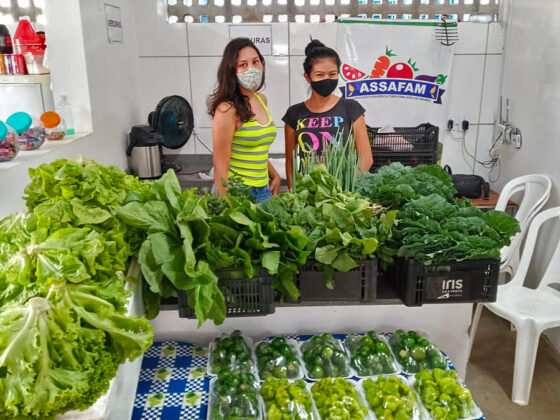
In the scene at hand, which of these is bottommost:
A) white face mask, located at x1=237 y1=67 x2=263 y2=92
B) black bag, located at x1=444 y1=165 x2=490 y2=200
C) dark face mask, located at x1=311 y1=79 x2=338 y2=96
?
black bag, located at x1=444 y1=165 x2=490 y2=200

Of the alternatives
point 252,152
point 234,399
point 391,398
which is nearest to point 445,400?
point 391,398

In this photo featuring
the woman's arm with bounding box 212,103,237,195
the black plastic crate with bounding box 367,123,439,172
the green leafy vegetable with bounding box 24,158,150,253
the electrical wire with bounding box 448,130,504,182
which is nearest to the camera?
the green leafy vegetable with bounding box 24,158,150,253

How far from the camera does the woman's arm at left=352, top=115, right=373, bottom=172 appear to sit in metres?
2.64

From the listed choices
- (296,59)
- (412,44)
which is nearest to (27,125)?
(296,59)

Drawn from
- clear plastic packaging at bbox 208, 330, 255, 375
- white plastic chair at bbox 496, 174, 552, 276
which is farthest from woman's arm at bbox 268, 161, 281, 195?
white plastic chair at bbox 496, 174, 552, 276

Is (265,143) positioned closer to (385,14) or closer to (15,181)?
(15,181)

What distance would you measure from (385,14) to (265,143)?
79.8 inches

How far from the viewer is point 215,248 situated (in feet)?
4.50

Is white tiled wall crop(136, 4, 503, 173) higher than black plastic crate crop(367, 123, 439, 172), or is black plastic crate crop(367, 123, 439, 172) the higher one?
white tiled wall crop(136, 4, 503, 173)

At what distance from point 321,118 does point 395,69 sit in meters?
1.27

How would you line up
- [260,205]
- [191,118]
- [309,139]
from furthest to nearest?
[191,118], [309,139], [260,205]

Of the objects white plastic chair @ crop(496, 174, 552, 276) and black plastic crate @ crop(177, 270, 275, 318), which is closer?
black plastic crate @ crop(177, 270, 275, 318)

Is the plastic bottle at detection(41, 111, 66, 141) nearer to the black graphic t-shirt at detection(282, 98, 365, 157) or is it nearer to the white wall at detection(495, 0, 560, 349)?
the black graphic t-shirt at detection(282, 98, 365, 157)

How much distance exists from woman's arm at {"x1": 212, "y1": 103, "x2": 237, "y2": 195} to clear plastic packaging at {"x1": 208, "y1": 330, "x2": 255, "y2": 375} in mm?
672
